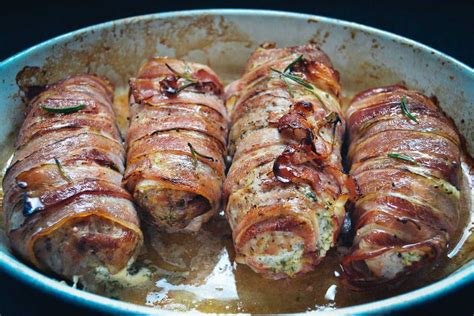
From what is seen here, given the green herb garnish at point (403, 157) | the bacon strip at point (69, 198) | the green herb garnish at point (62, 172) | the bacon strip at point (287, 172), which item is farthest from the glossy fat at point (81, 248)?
the green herb garnish at point (403, 157)

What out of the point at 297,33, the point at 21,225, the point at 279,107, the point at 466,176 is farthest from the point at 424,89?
the point at 21,225

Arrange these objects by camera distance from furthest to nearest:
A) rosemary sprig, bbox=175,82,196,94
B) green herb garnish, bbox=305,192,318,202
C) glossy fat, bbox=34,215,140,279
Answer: rosemary sprig, bbox=175,82,196,94
green herb garnish, bbox=305,192,318,202
glossy fat, bbox=34,215,140,279

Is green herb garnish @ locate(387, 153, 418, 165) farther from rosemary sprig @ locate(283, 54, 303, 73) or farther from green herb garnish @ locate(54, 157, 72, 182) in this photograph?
green herb garnish @ locate(54, 157, 72, 182)

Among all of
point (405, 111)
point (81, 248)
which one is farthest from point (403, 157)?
point (81, 248)

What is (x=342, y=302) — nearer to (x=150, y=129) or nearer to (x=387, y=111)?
(x=387, y=111)

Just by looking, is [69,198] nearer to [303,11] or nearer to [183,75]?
[183,75]

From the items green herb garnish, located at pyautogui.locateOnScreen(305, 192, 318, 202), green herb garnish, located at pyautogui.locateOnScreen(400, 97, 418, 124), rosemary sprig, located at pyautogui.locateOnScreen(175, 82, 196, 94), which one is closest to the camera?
green herb garnish, located at pyautogui.locateOnScreen(305, 192, 318, 202)

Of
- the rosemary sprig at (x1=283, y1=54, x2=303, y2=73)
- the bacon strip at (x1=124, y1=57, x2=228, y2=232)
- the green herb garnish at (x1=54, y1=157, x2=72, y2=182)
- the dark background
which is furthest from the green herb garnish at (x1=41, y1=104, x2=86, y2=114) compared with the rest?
the dark background
